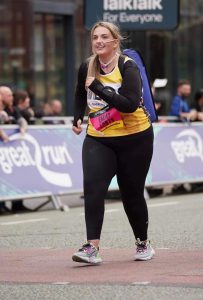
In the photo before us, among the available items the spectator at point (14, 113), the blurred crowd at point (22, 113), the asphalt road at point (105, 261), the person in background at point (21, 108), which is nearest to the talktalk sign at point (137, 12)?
the blurred crowd at point (22, 113)

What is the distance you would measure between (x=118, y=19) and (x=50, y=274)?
30.8 ft

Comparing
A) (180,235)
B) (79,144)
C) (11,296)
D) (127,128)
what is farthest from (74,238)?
(79,144)

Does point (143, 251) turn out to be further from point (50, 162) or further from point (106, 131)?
point (50, 162)

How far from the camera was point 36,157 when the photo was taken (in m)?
14.8

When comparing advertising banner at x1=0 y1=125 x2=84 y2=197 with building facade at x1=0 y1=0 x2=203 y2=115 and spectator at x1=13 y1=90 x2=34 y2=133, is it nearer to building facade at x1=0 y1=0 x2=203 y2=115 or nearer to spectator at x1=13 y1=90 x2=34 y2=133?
spectator at x1=13 y1=90 x2=34 y2=133

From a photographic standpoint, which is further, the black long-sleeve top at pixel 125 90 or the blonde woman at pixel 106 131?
the blonde woman at pixel 106 131

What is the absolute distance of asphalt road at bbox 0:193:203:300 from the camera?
706cm

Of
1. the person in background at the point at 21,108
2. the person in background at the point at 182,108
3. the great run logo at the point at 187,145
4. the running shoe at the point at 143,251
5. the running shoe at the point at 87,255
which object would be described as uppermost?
the running shoe at the point at 87,255

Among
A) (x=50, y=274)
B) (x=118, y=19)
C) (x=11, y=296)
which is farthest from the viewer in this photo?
(x=118, y=19)

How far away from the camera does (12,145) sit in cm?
1451

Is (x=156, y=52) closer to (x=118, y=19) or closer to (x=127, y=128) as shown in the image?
(x=118, y=19)

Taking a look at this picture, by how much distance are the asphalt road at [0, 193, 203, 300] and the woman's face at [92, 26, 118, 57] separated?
5.53 ft

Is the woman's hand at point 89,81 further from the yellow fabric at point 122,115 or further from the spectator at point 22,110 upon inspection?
the spectator at point 22,110

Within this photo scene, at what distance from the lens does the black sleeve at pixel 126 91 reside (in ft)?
26.4
